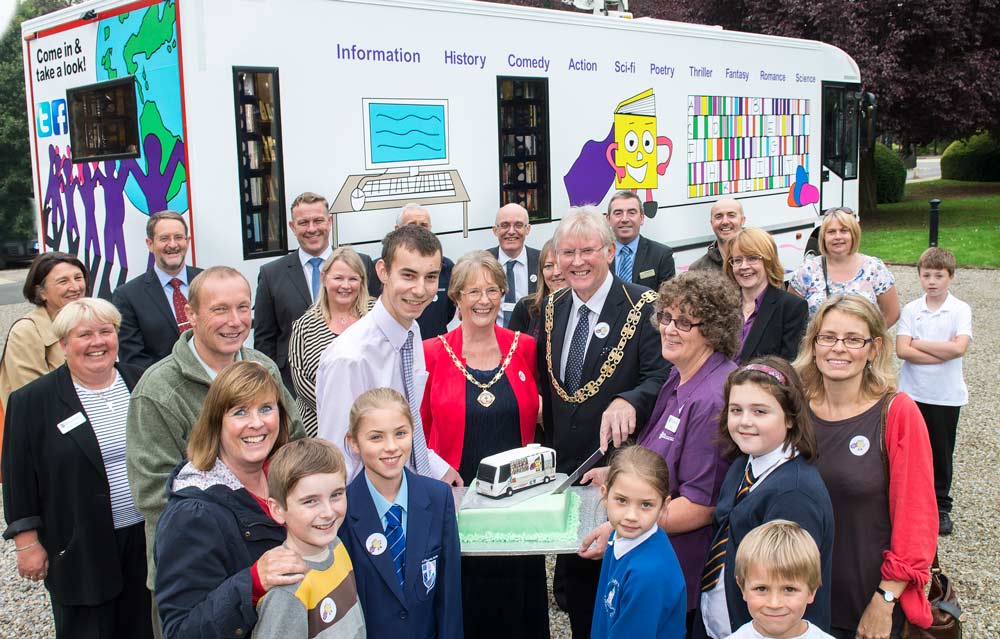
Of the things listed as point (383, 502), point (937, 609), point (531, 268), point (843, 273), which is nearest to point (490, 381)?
point (383, 502)

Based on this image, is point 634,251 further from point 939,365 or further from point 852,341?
point 852,341

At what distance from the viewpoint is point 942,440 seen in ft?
18.7

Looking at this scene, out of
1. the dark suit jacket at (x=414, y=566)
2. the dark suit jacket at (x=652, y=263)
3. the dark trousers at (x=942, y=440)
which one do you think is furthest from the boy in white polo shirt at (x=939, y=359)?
the dark suit jacket at (x=414, y=566)

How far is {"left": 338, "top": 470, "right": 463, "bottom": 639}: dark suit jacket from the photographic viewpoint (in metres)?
2.70

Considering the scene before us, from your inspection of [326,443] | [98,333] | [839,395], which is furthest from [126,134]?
[839,395]

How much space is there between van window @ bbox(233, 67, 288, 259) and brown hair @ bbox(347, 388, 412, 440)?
347cm

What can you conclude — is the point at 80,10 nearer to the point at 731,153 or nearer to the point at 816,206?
the point at 731,153

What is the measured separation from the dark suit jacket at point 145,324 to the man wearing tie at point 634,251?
3.09 meters

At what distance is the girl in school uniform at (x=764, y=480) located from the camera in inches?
103

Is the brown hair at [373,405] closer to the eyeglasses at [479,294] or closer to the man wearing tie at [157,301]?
the eyeglasses at [479,294]

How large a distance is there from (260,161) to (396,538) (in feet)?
12.9

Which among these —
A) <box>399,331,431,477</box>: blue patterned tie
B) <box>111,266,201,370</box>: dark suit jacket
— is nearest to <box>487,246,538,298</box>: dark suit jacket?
<box>111,266,201,370</box>: dark suit jacket

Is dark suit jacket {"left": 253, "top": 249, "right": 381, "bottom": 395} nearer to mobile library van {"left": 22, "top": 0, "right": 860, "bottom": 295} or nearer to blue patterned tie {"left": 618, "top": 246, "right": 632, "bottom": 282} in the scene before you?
mobile library van {"left": 22, "top": 0, "right": 860, "bottom": 295}

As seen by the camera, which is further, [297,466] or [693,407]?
[693,407]
